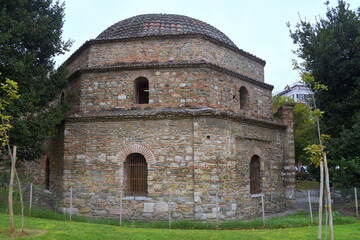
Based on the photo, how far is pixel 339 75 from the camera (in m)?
13.3

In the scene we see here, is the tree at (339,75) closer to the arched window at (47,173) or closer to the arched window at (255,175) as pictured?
the arched window at (255,175)

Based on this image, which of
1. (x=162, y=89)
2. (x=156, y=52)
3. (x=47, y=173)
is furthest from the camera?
(x=47, y=173)

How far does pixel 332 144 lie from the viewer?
1305 cm

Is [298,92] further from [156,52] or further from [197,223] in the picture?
[197,223]

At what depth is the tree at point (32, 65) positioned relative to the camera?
1006cm

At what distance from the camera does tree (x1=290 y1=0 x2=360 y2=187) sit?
41.2ft

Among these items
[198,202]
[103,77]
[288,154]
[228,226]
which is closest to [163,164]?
[198,202]

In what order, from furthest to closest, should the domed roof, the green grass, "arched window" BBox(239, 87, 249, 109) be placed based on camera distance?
"arched window" BBox(239, 87, 249, 109) → the domed roof → the green grass

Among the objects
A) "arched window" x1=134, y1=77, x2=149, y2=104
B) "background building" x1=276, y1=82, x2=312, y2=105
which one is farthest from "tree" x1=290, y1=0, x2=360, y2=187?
"arched window" x1=134, y1=77, x2=149, y2=104

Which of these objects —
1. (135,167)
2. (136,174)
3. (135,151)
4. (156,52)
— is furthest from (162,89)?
(136,174)

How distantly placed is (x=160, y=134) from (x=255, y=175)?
4.39 metres

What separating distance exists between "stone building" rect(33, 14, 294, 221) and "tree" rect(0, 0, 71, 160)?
2.98 feet

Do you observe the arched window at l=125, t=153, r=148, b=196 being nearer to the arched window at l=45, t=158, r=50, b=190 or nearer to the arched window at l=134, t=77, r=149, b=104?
the arched window at l=134, t=77, r=149, b=104

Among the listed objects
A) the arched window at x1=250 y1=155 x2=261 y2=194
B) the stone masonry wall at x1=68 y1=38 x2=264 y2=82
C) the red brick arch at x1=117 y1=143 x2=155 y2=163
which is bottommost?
the arched window at x1=250 y1=155 x2=261 y2=194
